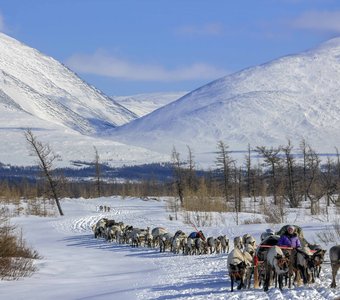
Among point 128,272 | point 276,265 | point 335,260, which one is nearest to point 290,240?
point 335,260

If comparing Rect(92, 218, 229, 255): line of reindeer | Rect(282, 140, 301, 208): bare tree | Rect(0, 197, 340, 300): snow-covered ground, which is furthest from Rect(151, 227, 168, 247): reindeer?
Rect(282, 140, 301, 208): bare tree

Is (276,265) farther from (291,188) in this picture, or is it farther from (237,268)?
(291,188)

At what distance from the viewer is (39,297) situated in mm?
19906

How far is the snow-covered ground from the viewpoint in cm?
1948

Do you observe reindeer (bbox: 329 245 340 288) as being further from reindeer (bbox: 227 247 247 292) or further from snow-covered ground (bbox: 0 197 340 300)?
reindeer (bbox: 227 247 247 292)

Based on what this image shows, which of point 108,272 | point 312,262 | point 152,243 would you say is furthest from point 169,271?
point 152,243

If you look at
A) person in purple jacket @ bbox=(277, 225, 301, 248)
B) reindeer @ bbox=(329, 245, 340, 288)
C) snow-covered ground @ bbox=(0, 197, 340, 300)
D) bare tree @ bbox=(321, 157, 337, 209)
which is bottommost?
snow-covered ground @ bbox=(0, 197, 340, 300)

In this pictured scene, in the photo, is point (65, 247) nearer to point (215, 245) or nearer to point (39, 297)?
point (215, 245)

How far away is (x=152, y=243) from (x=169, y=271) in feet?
35.5

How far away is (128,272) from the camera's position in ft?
88.1

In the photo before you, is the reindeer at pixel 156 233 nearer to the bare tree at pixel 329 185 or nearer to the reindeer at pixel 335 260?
the reindeer at pixel 335 260

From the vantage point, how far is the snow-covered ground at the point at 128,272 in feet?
63.9

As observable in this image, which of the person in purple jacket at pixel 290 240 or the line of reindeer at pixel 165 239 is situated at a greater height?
the person in purple jacket at pixel 290 240

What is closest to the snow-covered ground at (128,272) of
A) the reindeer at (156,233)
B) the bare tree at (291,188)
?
the reindeer at (156,233)
